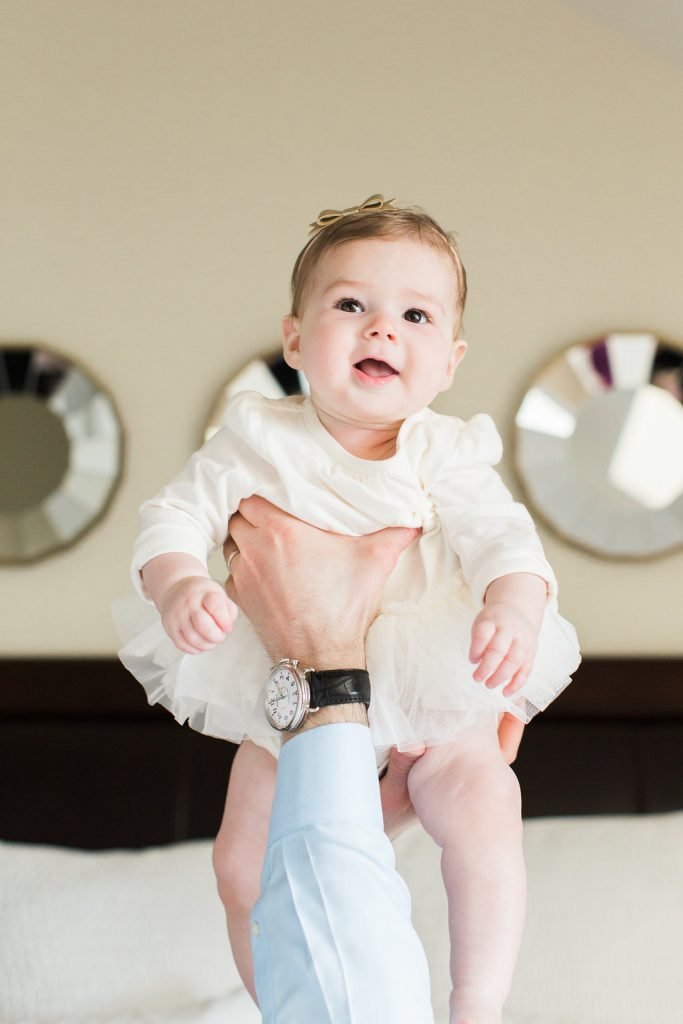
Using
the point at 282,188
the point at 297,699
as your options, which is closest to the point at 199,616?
the point at 297,699

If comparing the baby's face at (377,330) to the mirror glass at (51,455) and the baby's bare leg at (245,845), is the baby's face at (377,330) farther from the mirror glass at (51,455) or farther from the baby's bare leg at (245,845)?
the mirror glass at (51,455)

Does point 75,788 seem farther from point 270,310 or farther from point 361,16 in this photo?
point 361,16

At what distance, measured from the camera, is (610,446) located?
2760 millimetres

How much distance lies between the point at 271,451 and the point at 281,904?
0.43 m

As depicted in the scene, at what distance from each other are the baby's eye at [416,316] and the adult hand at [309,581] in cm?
21

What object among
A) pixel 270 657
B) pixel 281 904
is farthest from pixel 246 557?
pixel 281 904

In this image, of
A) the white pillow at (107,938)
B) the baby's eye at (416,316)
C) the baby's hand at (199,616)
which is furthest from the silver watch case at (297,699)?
the white pillow at (107,938)

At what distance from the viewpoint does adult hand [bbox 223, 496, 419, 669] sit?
1.08 metres

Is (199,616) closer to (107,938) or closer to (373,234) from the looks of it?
(373,234)

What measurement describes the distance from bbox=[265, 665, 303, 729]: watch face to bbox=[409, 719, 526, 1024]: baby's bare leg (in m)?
0.18

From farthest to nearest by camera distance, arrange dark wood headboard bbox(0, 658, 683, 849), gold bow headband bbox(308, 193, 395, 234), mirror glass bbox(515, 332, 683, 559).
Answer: mirror glass bbox(515, 332, 683, 559)
dark wood headboard bbox(0, 658, 683, 849)
gold bow headband bbox(308, 193, 395, 234)

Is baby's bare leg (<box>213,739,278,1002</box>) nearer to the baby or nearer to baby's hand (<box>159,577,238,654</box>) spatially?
the baby

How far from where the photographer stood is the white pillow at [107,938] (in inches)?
84.0

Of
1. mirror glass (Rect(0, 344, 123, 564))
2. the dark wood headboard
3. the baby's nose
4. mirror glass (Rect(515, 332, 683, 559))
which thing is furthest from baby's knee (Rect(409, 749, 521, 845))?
mirror glass (Rect(0, 344, 123, 564))
